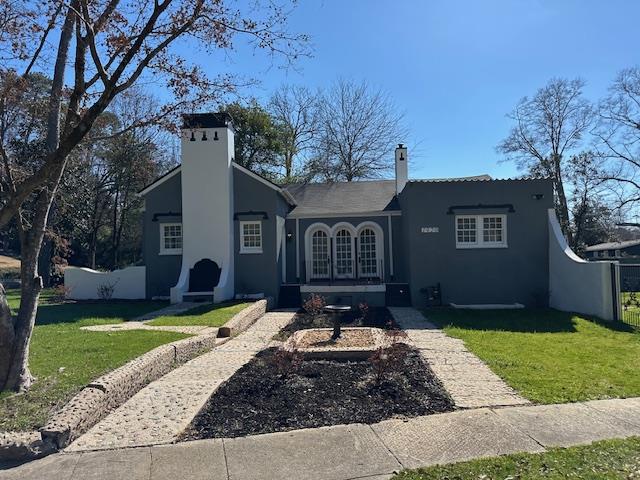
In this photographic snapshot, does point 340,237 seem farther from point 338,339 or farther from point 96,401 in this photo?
point 96,401

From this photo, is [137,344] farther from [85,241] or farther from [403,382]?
[85,241]

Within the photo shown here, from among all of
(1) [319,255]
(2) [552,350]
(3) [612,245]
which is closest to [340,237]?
(1) [319,255]

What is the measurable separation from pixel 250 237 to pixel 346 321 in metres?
6.31

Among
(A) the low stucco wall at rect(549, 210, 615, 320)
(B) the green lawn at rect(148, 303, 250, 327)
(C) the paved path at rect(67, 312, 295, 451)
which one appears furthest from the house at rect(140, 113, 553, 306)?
(C) the paved path at rect(67, 312, 295, 451)

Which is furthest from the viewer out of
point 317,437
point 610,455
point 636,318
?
point 636,318

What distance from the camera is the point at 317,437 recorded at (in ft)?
16.3

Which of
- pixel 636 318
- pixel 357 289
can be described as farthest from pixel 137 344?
pixel 636 318

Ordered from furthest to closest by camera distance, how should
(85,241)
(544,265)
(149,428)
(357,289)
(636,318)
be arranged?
1. (85,241)
2. (357,289)
3. (544,265)
4. (636,318)
5. (149,428)

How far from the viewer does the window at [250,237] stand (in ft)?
61.4

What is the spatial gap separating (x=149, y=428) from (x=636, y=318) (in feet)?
43.6

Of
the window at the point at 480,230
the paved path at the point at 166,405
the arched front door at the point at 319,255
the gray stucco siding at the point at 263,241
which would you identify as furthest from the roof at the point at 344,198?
the paved path at the point at 166,405

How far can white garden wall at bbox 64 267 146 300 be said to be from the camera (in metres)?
19.3

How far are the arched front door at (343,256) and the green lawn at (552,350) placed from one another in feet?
17.4

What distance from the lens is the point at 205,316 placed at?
13633 mm
